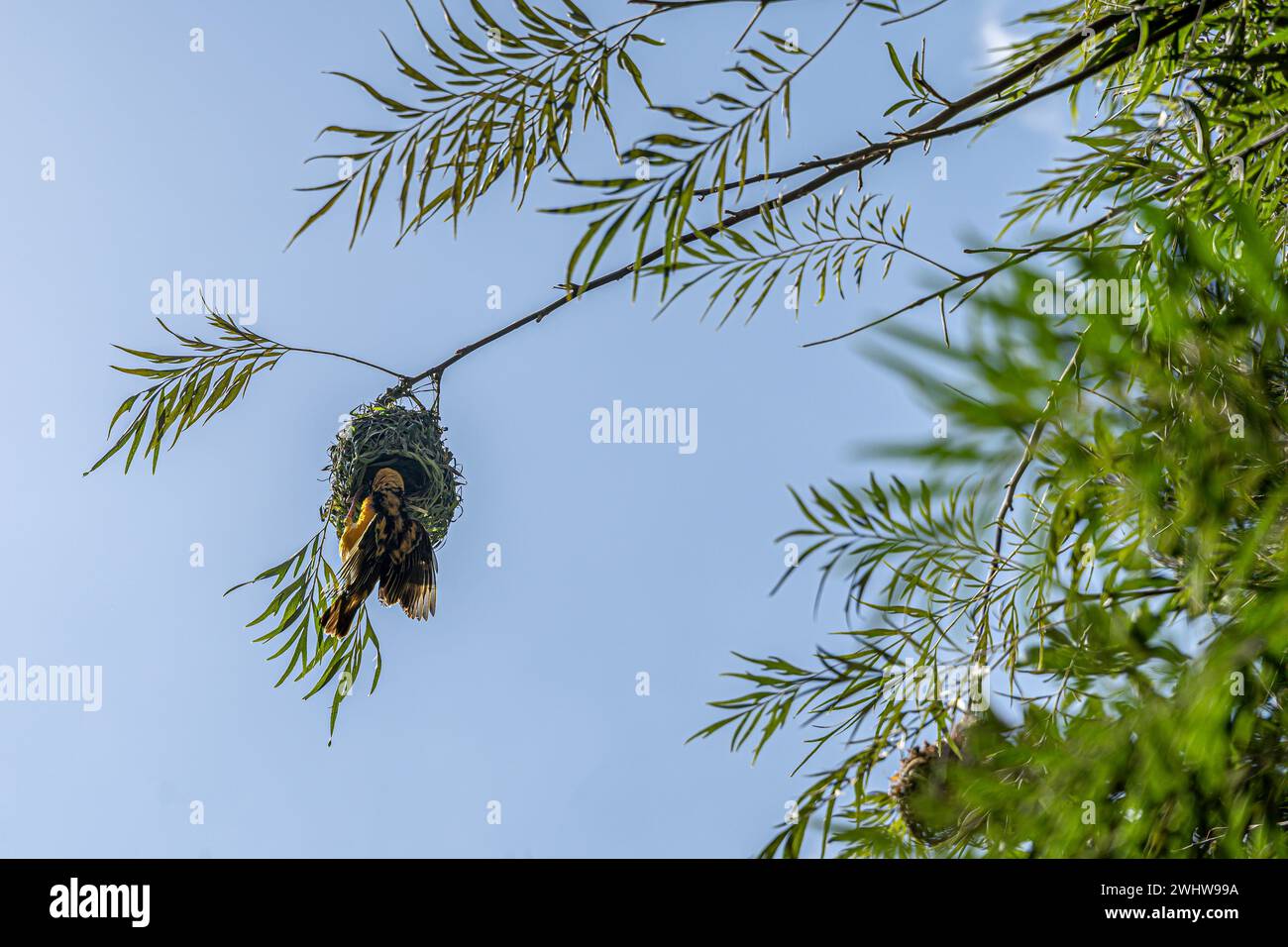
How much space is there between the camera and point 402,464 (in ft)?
3.55

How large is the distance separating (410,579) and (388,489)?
10cm

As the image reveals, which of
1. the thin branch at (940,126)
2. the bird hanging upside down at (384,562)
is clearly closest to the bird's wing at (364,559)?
the bird hanging upside down at (384,562)

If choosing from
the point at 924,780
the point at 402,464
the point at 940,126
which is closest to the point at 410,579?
the point at 402,464

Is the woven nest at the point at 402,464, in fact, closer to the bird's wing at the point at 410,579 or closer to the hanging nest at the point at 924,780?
the bird's wing at the point at 410,579

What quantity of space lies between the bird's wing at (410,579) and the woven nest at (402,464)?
72mm

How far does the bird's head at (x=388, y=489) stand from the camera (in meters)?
0.97

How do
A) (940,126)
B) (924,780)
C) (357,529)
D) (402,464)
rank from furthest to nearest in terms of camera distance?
(402,464), (357,529), (924,780), (940,126)

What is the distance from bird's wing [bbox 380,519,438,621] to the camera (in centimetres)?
93

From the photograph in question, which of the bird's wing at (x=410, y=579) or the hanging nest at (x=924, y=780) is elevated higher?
the bird's wing at (x=410, y=579)

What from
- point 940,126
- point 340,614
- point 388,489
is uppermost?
point 940,126

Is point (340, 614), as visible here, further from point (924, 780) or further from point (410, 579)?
point (924, 780)

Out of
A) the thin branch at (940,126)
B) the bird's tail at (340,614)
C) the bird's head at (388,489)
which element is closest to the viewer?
the thin branch at (940,126)
